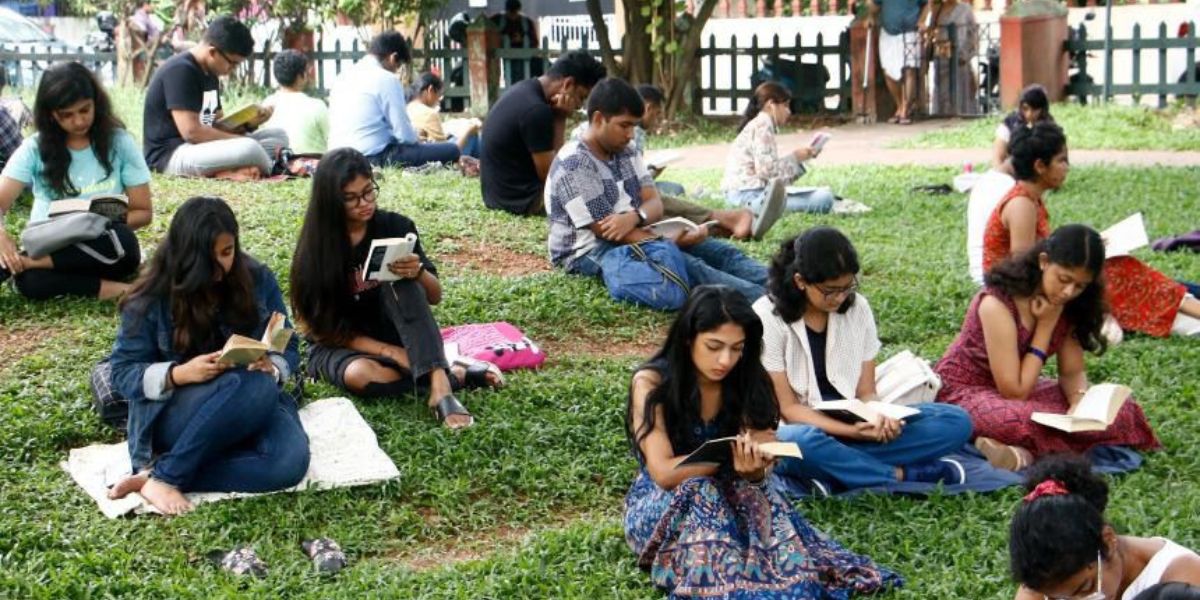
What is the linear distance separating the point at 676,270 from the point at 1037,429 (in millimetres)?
2600

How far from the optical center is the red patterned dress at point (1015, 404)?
20.2 feet

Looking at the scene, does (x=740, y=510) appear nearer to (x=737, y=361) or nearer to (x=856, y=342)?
(x=737, y=361)

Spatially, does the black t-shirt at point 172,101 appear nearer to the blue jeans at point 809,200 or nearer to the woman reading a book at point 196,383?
the blue jeans at point 809,200

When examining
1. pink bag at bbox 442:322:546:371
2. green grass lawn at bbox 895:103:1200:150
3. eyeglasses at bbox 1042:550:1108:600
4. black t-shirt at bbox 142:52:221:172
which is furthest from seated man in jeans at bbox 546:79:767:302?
green grass lawn at bbox 895:103:1200:150

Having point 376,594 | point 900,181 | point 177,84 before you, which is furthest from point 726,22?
point 376,594

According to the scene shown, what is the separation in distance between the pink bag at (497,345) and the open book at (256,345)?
5.26ft

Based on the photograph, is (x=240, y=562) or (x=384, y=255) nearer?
A: (x=240, y=562)

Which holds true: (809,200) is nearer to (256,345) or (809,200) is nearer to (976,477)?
(976,477)

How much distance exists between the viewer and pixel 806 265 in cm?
583

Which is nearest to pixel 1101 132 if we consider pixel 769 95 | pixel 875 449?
pixel 769 95

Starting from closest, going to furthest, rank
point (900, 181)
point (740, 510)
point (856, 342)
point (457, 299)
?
point (740, 510)
point (856, 342)
point (457, 299)
point (900, 181)

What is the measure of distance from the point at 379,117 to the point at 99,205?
484 cm

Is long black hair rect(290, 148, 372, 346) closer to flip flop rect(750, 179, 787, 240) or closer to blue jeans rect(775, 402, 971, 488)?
blue jeans rect(775, 402, 971, 488)

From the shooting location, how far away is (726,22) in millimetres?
29531
